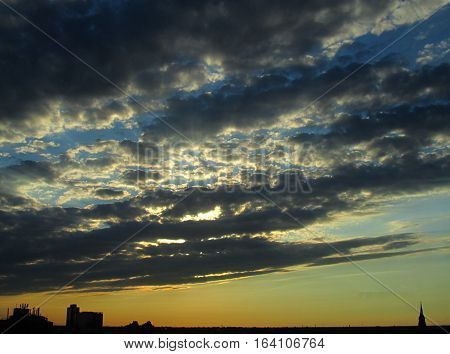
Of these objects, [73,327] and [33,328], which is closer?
[73,327]
